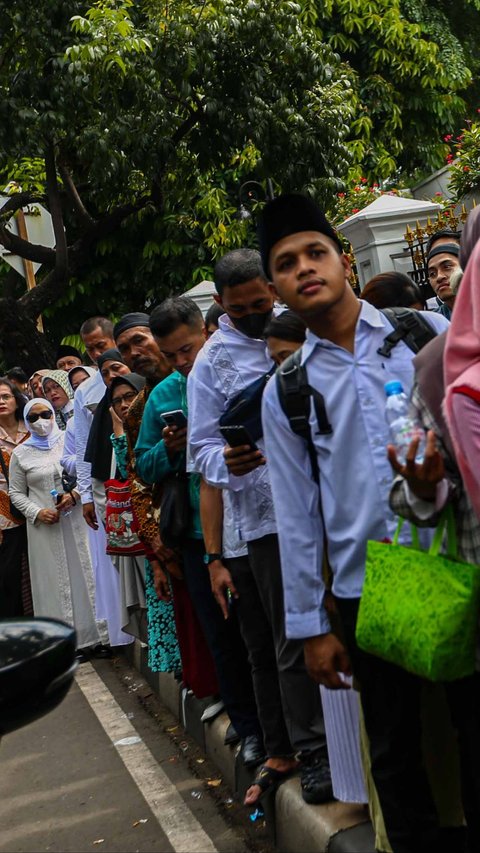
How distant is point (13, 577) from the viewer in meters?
9.60

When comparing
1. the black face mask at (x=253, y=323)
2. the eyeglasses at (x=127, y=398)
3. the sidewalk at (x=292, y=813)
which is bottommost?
the sidewalk at (x=292, y=813)

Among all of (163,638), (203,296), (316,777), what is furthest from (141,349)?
(203,296)

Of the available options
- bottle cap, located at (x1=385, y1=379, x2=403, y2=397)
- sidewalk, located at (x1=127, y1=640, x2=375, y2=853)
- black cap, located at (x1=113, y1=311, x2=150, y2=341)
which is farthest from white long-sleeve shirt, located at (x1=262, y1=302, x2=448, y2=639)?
black cap, located at (x1=113, y1=311, x2=150, y2=341)

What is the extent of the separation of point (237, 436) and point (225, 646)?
134 centimetres

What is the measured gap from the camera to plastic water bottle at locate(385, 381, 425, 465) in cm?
262

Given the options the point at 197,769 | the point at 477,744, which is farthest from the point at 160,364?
the point at 477,744

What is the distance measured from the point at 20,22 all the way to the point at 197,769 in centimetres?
787

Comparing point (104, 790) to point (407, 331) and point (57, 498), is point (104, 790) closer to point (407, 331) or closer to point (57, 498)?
point (407, 331)

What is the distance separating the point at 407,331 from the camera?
3189 mm

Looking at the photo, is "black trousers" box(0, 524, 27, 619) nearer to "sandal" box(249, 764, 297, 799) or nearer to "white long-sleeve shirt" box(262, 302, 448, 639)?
"sandal" box(249, 764, 297, 799)

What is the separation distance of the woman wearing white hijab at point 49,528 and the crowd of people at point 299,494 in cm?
155

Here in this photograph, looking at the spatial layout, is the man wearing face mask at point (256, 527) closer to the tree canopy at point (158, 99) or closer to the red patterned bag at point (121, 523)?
the red patterned bag at point (121, 523)

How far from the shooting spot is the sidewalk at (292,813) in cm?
372

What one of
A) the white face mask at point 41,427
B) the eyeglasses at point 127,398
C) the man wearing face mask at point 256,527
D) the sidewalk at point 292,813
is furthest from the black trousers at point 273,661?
the white face mask at point 41,427
